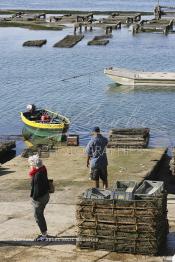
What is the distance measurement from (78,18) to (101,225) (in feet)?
303

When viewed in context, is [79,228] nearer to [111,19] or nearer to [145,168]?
[145,168]

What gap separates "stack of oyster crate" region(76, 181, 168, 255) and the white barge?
39301mm

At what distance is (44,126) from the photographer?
36.2 meters

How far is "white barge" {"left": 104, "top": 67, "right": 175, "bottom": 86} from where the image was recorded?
51594 mm

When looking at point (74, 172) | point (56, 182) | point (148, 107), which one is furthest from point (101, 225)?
point (148, 107)

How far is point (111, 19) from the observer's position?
102m

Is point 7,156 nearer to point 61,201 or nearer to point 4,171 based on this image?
point 4,171

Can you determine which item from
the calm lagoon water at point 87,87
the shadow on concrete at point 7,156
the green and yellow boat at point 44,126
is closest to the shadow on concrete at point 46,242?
the shadow on concrete at point 7,156

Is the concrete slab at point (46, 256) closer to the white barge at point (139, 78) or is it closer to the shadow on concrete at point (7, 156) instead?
the shadow on concrete at point (7, 156)

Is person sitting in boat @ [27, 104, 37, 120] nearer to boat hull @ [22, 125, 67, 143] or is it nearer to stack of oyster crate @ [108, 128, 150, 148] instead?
boat hull @ [22, 125, 67, 143]

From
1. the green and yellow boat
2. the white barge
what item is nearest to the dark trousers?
the green and yellow boat

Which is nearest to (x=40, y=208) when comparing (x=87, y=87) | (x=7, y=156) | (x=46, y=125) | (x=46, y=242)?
(x=46, y=242)

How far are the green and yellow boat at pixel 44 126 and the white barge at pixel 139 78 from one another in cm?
1540

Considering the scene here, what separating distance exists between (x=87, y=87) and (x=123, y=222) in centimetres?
3993
